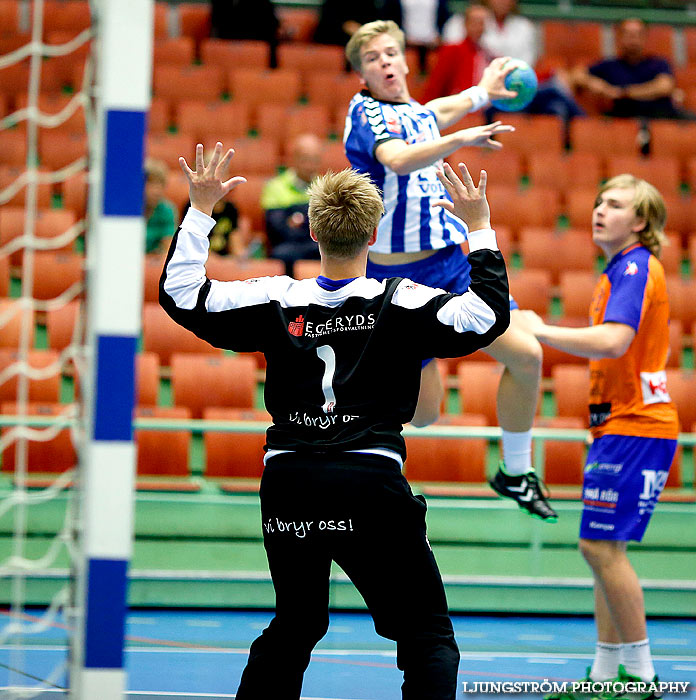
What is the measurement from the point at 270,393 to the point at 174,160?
6.10 metres

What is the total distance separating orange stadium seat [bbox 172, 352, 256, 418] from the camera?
6.92m

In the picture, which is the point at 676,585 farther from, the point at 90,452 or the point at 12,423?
the point at 90,452

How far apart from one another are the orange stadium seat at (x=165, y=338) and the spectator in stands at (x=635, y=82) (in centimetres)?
577

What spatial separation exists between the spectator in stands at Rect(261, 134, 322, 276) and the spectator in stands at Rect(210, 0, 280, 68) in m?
3.50

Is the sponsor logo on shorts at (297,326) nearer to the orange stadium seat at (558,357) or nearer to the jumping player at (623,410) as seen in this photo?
the jumping player at (623,410)

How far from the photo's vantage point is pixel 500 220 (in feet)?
29.8

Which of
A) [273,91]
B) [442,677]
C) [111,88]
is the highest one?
[273,91]

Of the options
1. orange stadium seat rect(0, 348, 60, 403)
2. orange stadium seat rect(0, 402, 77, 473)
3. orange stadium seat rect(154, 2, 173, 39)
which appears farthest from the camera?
orange stadium seat rect(154, 2, 173, 39)

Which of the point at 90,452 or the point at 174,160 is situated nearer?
the point at 90,452

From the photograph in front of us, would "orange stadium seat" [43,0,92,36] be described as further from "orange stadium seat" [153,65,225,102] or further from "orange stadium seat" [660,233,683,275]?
"orange stadium seat" [660,233,683,275]

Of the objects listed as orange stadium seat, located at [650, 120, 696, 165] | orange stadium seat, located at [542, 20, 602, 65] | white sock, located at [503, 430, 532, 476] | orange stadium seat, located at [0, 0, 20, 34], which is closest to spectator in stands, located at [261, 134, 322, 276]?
white sock, located at [503, 430, 532, 476]

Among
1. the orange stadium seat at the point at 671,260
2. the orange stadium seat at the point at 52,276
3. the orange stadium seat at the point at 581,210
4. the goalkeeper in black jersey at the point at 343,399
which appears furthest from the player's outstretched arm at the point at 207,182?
the orange stadium seat at the point at 581,210

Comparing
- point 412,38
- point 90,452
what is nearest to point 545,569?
point 90,452

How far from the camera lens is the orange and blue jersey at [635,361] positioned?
174 inches
